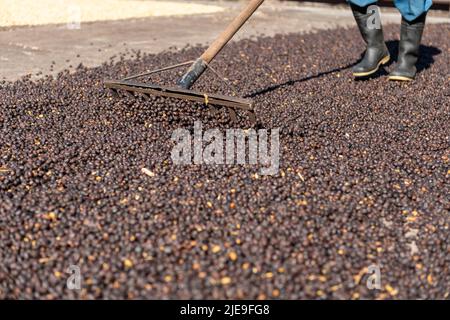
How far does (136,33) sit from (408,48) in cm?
385

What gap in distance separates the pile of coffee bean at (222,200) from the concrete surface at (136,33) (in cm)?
105

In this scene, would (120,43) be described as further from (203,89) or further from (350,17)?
(350,17)

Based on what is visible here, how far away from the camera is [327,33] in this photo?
7.76m

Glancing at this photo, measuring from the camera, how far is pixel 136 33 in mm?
7590

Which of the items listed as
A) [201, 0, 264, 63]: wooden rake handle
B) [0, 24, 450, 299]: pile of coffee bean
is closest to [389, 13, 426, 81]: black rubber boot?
[0, 24, 450, 299]: pile of coffee bean

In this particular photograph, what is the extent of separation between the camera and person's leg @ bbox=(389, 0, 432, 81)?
5.03 metres

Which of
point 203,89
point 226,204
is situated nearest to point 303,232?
point 226,204

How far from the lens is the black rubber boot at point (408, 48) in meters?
5.18

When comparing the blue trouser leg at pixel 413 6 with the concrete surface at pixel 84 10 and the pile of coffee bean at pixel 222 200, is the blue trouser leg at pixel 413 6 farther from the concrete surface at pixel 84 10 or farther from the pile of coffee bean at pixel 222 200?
the concrete surface at pixel 84 10

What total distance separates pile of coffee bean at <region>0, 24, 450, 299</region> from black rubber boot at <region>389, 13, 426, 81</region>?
0.38m

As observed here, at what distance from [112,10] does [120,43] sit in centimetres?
266

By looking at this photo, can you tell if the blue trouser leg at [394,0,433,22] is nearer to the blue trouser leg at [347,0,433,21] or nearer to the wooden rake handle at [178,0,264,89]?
the blue trouser leg at [347,0,433,21]

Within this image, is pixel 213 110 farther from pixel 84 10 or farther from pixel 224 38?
pixel 84 10

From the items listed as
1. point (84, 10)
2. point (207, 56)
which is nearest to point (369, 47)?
point (207, 56)
